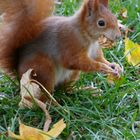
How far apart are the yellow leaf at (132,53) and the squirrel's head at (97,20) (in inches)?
14.1

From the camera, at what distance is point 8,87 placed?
7.40 ft

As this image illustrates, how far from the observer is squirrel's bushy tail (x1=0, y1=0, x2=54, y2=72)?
202cm

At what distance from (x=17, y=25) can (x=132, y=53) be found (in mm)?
606

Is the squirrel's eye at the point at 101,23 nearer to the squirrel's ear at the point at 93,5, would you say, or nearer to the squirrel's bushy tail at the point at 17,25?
the squirrel's ear at the point at 93,5

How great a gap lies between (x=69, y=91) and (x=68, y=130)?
0.34 meters

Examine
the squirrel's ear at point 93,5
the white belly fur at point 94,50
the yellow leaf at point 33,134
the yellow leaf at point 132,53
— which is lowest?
the yellow leaf at point 33,134

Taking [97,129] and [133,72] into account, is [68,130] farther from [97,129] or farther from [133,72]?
[133,72]

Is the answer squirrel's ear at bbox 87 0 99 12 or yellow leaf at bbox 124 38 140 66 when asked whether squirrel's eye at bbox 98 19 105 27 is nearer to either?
squirrel's ear at bbox 87 0 99 12

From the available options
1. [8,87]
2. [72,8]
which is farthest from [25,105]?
[72,8]

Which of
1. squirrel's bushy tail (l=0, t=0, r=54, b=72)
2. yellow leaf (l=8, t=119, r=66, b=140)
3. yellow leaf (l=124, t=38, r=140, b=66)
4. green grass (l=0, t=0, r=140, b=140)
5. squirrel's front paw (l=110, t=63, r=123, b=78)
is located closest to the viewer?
yellow leaf (l=8, t=119, r=66, b=140)

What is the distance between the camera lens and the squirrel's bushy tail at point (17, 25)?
202 centimetres

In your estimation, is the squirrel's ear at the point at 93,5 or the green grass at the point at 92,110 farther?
the squirrel's ear at the point at 93,5

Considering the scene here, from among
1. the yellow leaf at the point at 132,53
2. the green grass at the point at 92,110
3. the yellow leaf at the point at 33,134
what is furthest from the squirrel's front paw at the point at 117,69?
the yellow leaf at the point at 33,134

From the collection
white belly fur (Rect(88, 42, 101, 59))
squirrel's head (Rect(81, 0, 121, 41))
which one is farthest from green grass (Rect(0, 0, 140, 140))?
squirrel's head (Rect(81, 0, 121, 41))
